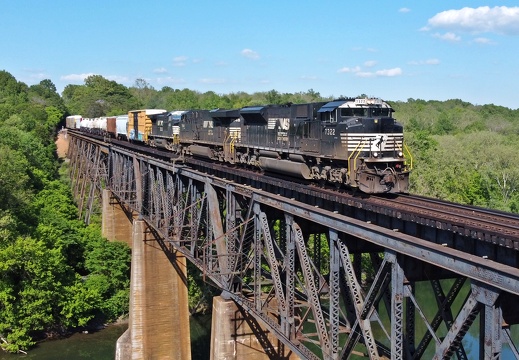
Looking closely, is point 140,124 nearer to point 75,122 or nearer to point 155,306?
point 155,306

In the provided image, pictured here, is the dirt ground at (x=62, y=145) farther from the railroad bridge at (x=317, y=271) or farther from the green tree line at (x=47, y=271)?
the railroad bridge at (x=317, y=271)

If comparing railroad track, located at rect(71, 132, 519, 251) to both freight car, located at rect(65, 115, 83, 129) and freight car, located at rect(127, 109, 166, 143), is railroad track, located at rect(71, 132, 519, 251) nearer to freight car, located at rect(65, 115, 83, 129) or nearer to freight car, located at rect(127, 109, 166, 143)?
freight car, located at rect(127, 109, 166, 143)

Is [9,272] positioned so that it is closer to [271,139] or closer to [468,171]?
[271,139]

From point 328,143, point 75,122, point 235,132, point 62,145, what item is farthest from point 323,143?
point 62,145

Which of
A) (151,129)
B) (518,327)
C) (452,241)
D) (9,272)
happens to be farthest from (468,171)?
(452,241)

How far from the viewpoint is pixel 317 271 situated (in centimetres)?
1302

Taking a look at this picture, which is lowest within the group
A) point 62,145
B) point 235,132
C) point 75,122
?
point 62,145

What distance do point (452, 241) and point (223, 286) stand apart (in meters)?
9.78

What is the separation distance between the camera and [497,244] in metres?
8.32

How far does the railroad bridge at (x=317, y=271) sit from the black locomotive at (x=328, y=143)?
0.80 meters

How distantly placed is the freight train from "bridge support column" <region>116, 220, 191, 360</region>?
620 cm

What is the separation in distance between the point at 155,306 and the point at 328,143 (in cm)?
1628

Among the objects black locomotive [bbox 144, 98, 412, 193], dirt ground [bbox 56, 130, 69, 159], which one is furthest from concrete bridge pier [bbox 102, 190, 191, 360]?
dirt ground [bbox 56, 130, 69, 159]

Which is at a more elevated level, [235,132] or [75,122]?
[75,122]
